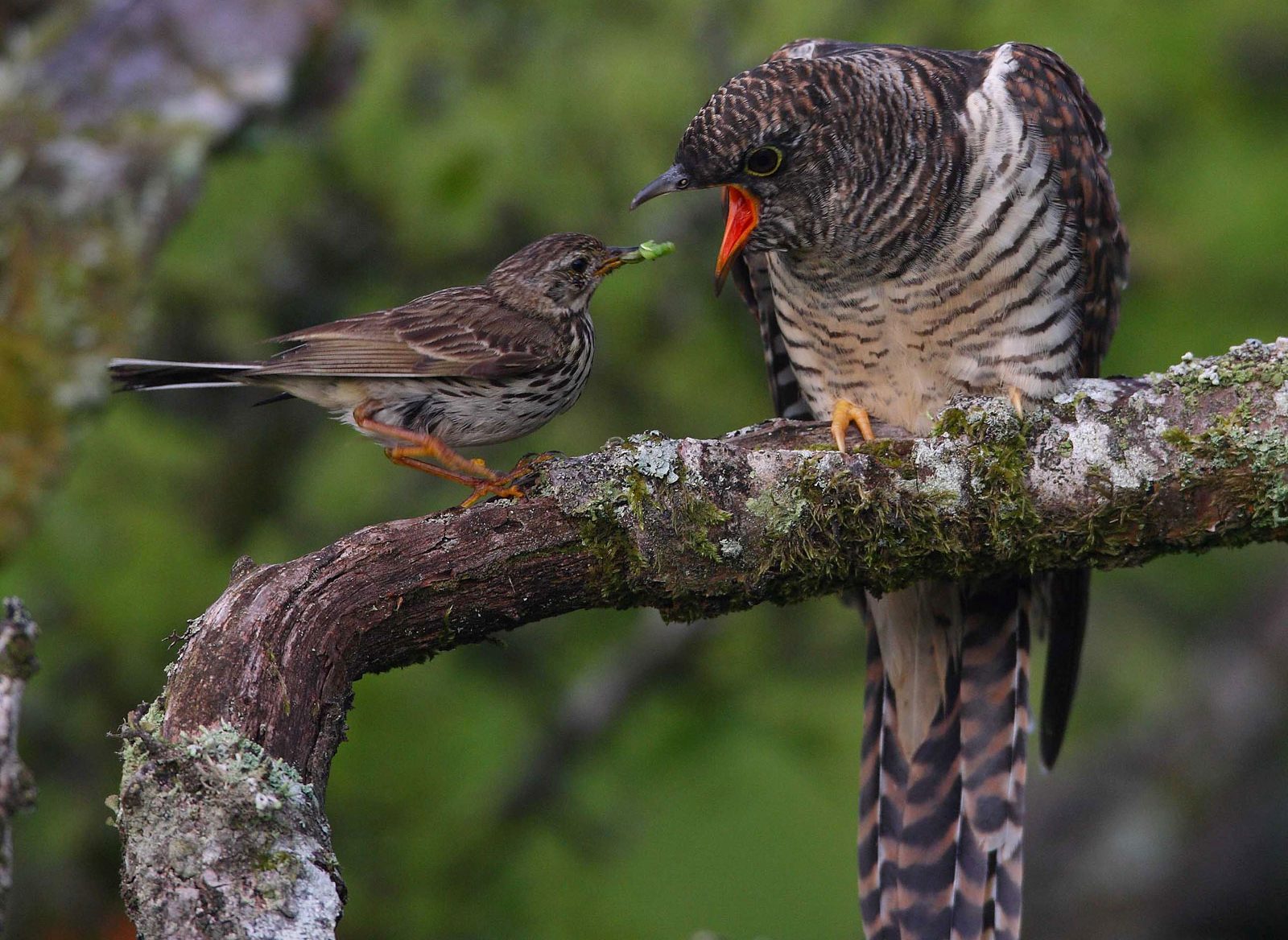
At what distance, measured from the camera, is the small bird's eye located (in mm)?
3070

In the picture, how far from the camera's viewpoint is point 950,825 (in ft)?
11.6

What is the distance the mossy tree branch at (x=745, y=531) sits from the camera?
2.18 meters

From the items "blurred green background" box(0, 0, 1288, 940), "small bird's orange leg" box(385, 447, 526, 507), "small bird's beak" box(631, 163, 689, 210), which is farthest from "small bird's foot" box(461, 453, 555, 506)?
"blurred green background" box(0, 0, 1288, 940)

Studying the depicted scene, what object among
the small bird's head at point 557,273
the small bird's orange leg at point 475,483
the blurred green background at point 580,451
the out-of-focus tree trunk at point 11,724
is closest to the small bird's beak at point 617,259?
the small bird's head at point 557,273

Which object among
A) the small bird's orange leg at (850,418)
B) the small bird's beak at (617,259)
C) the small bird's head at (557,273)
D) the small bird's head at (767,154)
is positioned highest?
the small bird's head at (767,154)

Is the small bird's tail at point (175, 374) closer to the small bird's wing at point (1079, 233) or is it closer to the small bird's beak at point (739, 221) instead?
the small bird's beak at point (739, 221)

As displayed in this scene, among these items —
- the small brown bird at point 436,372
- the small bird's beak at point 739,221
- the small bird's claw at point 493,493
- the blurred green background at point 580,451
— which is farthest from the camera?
the blurred green background at point 580,451

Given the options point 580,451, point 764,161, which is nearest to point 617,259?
point 764,161

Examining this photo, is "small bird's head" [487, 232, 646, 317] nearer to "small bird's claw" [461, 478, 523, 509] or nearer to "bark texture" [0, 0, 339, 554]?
"small bird's claw" [461, 478, 523, 509]

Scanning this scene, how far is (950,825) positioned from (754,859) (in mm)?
2694

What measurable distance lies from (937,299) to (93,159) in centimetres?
223

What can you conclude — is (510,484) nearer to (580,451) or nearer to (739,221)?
(739,221)

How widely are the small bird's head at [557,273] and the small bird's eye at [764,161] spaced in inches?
13.0

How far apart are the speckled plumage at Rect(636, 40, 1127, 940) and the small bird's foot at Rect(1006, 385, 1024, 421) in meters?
0.02
